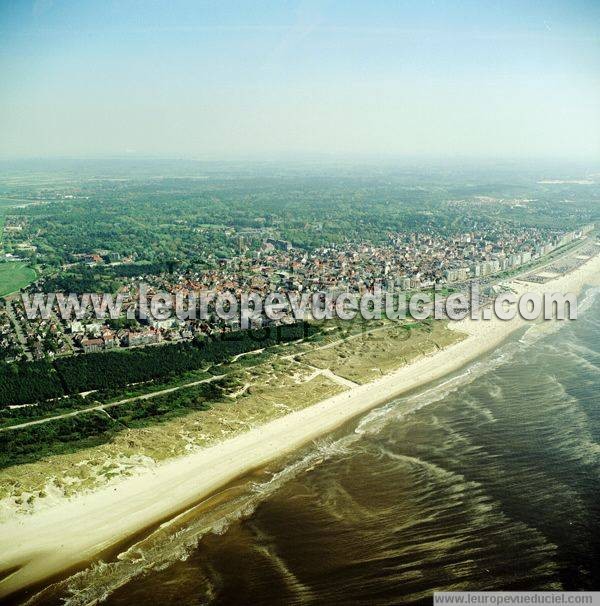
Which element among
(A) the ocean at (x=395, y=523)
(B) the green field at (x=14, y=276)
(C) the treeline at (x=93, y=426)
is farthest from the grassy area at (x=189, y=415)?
(B) the green field at (x=14, y=276)

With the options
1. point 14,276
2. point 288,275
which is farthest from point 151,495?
point 14,276

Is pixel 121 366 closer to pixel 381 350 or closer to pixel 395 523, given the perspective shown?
pixel 381 350

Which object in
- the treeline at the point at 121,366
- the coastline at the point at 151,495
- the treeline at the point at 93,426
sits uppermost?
→ the treeline at the point at 121,366

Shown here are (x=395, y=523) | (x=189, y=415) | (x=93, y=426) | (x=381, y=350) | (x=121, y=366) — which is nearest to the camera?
(x=395, y=523)

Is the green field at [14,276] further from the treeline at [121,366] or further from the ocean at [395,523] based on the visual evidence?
the ocean at [395,523]

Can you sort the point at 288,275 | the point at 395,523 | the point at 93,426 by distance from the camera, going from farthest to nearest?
the point at 288,275 → the point at 93,426 → the point at 395,523

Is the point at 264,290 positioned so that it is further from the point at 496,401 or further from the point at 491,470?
the point at 491,470

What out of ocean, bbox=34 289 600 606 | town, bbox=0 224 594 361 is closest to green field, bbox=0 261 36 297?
town, bbox=0 224 594 361
